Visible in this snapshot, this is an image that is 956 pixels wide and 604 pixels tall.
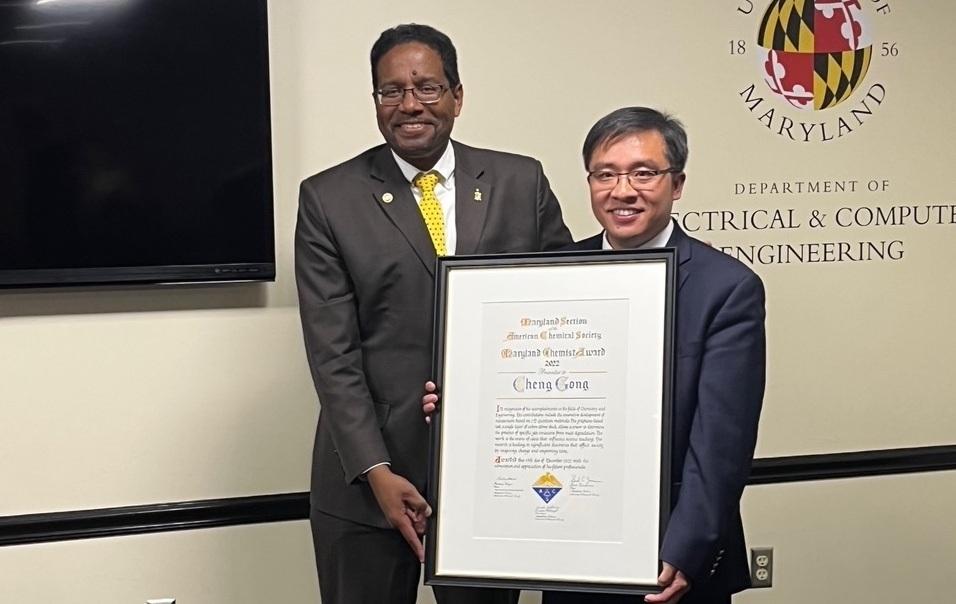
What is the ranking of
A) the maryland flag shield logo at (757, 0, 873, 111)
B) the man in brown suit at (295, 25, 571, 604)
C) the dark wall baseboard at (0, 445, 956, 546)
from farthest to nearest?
the maryland flag shield logo at (757, 0, 873, 111) → the dark wall baseboard at (0, 445, 956, 546) → the man in brown suit at (295, 25, 571, 604)

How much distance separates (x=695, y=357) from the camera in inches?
86.1

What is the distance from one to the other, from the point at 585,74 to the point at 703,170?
0.40 metres

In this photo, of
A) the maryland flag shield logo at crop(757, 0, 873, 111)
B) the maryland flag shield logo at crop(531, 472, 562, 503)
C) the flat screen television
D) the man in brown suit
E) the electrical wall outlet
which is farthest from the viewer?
the electrical wall outlet

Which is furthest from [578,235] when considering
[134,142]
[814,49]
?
[134,142]

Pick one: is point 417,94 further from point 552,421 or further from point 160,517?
point 160,517

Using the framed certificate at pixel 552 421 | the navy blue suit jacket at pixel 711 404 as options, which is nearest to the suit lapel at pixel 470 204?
the framed certificate at pixel 552 421

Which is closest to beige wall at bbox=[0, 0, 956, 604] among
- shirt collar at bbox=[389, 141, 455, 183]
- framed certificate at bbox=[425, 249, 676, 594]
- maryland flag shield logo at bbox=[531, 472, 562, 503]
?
shirt collar at bbox=[389, 141, 455, 183]

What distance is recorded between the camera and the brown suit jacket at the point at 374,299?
8.02ft

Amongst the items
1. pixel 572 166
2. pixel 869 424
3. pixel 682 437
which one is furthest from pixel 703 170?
pixel 682 437

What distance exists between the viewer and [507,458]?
226cm

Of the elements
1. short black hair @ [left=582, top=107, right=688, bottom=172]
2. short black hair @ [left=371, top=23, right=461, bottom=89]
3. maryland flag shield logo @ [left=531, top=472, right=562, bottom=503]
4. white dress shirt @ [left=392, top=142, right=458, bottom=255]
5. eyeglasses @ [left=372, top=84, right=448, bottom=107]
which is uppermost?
short black hair @ [left=371, top=23, right=461, bottom=89]

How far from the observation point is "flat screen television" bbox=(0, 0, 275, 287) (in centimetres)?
271

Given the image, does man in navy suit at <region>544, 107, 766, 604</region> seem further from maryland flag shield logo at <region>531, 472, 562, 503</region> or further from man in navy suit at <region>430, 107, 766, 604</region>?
maryland flag shield logo at <region>531, 472, 562, 503</region>

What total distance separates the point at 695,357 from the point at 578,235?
3.26 feet
